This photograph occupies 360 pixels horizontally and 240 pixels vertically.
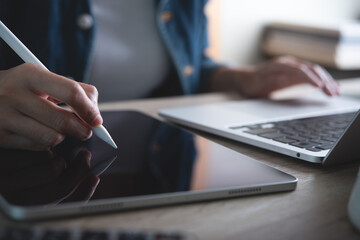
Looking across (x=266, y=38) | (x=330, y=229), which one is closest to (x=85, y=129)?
(x=330, y=229)

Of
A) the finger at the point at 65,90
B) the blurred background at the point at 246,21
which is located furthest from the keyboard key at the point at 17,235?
the blurred background at the point at 246,21

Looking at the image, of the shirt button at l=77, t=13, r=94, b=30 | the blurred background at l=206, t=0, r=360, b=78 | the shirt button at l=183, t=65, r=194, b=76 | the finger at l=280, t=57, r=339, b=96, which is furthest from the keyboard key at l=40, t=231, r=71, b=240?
the blurred background at l=206, t=0, r=360, b=78

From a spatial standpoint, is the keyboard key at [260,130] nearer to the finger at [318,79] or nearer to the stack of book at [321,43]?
the finger at [318,79]

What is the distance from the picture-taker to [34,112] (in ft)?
1.34

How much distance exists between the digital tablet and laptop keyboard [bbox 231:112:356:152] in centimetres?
8

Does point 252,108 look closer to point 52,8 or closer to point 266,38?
point 52,8

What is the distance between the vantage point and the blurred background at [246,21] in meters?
1.98

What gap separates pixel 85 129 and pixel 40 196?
142 millimetres

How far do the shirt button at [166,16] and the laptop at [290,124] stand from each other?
479mm

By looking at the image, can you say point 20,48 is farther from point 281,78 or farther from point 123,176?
point 281,78

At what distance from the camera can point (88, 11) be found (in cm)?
97

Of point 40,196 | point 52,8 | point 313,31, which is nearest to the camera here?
point 40,196

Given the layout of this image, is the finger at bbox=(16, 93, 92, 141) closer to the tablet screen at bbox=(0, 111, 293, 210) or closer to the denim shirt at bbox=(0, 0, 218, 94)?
the tablet screen at bbox=(0, 111, 293, 210)

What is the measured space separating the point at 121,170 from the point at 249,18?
1.86 m
